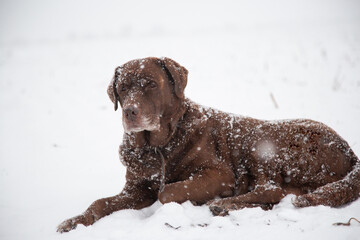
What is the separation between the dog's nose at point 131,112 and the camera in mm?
2881

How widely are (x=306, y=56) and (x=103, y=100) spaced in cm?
839

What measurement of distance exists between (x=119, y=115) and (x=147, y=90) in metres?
5.60

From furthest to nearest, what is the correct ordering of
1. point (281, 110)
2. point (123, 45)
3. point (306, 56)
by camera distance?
1. point (123, 45)
2. point (306, 56)
3. point (281, 110)

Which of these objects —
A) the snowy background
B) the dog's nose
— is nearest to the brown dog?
the dog's nose

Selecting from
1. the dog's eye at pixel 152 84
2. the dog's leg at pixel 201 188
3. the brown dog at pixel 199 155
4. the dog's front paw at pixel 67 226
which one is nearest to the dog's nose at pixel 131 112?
the brown dog at pixel 199 155

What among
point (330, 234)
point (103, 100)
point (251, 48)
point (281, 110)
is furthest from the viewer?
point (251, 48)

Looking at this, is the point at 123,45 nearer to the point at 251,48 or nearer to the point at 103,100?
the point at 251,48

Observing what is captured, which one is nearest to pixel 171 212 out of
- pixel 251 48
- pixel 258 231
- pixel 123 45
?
pixel 258 231

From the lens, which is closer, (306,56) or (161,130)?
(161,130)

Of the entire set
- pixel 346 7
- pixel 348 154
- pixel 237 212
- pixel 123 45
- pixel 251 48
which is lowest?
pixel 237 212

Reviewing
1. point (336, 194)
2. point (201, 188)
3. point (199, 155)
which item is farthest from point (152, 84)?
point (336, 194)

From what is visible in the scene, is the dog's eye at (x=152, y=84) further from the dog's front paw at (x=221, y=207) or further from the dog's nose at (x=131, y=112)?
the dog's front paw at (x=221, y=207)

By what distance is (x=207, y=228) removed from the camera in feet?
7.98

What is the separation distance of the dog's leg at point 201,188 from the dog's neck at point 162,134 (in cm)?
54
